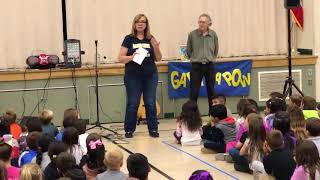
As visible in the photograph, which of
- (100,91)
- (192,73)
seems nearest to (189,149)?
(192,73)

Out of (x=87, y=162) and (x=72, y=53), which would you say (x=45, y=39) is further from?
(x=87, y=162)

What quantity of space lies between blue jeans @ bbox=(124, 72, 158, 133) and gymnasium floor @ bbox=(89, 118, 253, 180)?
0.24 meters

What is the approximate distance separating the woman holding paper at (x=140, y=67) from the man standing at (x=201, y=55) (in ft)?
3.86

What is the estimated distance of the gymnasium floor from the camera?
605 centimetres

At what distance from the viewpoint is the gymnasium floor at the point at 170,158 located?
605cm

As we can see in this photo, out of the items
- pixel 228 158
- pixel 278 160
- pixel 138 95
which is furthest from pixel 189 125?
pixel 278 160

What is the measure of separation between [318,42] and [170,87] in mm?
2789

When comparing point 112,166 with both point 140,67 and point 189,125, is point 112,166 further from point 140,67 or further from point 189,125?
point 140,67

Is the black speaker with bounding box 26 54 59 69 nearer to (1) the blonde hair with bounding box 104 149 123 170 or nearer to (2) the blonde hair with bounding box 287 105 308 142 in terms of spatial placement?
(2) the blonde hair with bounding box 287 105 308 142

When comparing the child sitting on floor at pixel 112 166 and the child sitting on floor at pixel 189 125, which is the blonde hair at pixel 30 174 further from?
the child sitting on floor at pixel 189 125

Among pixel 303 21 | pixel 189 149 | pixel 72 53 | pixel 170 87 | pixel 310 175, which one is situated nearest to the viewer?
pixel 310 175

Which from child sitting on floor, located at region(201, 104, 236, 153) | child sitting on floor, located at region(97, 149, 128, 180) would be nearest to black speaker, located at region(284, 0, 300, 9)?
child sitting on floor, located at region(201, 104, 236, 153)

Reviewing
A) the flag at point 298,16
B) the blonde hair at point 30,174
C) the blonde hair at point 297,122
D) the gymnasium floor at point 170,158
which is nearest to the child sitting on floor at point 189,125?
the gymnasium floor at point 170,158

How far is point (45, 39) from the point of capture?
371 inches
